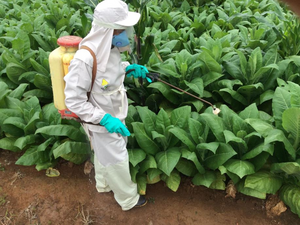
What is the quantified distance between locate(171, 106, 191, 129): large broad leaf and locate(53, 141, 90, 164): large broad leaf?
106 centimetres

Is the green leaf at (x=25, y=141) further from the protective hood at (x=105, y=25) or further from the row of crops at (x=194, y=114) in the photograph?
the protective hood at (x=105, y=25)

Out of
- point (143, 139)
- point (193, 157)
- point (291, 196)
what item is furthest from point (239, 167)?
point (143, 139)

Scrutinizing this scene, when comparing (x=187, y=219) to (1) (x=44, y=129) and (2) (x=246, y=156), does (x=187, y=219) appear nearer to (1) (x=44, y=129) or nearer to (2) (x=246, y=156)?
Result: (2) (x=246, y=156)

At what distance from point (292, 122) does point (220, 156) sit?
765mm

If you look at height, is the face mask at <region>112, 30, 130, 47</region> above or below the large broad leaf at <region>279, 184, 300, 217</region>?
above

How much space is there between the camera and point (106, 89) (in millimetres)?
2602

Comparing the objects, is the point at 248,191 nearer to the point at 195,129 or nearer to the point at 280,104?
the point at 195,129

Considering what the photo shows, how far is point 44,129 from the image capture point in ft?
→ 10.8

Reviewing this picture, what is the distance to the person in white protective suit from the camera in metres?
2.32

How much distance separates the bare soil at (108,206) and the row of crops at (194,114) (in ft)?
0.65

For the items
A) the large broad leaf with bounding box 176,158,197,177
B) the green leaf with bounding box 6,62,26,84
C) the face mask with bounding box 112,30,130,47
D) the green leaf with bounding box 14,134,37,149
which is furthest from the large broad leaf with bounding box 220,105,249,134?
the green leaf with bounding box 6,62,26,84

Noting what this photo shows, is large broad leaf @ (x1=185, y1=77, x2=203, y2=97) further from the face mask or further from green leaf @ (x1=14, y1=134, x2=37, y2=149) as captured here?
green leaf @ (x1=14, y1=134, x2=37, y2=149)

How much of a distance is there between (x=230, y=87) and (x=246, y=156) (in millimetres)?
1057

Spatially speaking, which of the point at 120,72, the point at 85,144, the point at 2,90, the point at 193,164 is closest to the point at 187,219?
the point at 193,164
